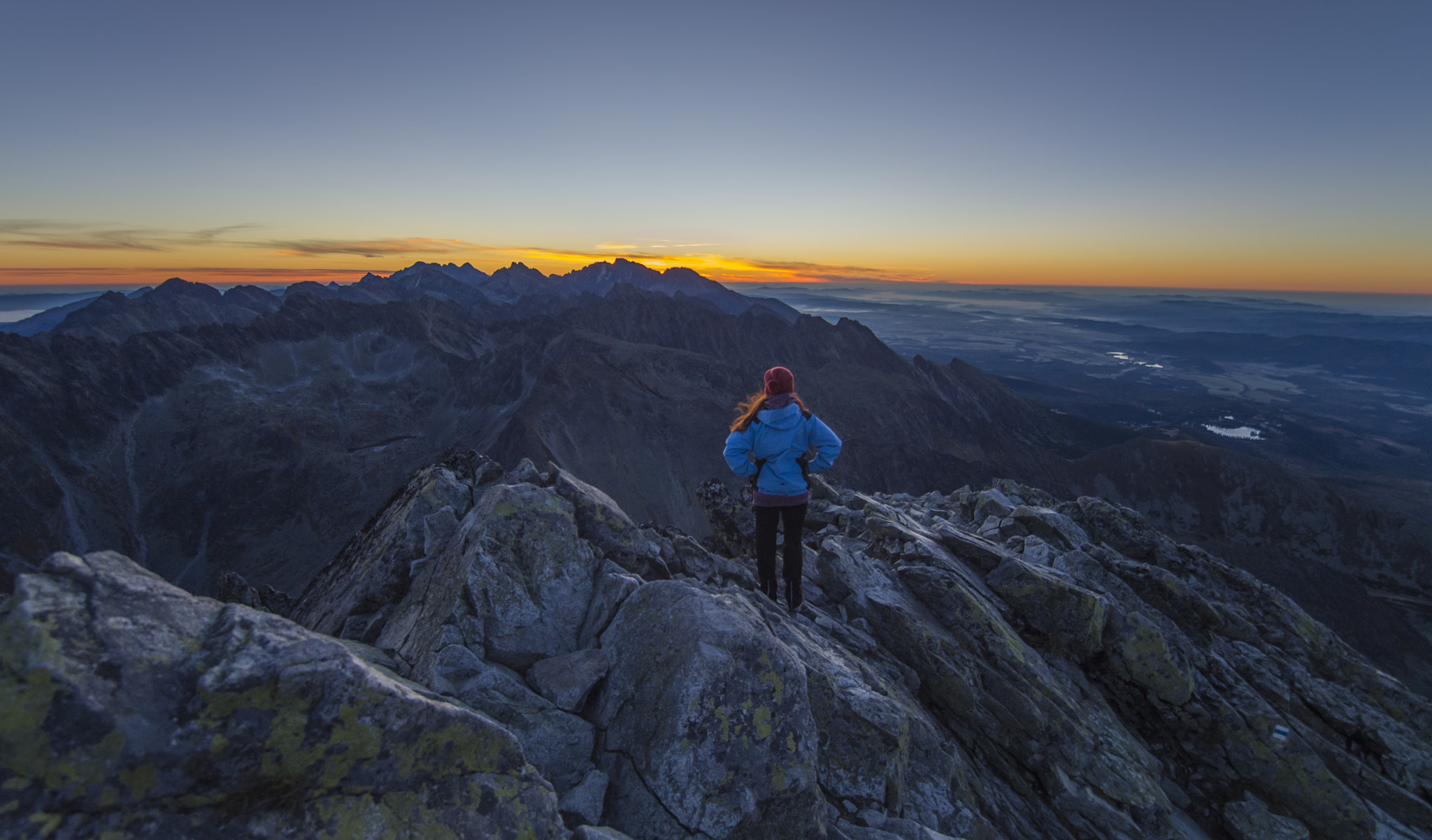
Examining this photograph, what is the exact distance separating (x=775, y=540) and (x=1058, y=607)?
333 inches

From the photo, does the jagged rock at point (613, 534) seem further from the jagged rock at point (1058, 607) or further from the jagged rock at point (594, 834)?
the jagged rock at point (1058, 607)

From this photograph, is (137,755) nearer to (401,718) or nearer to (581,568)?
(401,718)

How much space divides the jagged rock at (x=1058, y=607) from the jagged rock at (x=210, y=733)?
13.1 meters

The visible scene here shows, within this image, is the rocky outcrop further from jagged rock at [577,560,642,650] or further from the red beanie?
the red beanie

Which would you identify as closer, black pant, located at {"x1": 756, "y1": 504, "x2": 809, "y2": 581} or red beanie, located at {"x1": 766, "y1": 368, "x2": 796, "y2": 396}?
red beanie, located at {"x1": 766, "y1": 368, "x2": 796, "y2": 396}

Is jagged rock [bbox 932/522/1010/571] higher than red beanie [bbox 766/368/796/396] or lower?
lower

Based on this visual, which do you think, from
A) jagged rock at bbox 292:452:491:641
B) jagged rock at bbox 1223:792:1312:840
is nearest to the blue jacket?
jagged rock at bbox 292:452:491:641

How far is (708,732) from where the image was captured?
6598 millimetres

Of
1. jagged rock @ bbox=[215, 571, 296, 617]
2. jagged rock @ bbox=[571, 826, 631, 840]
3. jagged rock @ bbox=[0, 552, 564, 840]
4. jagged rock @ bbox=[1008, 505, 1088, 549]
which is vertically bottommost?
jagged rock @ bbox=[215, 571, 296, 617]

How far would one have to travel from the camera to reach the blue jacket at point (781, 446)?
399 inches

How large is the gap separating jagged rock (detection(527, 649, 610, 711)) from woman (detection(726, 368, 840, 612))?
397 cm

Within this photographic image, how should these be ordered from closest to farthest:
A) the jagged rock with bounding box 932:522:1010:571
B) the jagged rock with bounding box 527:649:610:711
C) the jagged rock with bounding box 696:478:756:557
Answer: the jagged rock with bounding box 527:649:610:711, the jagged rock with bounding box 932:522:1010:571, the jagged rock with bounding box 696:478:756:557

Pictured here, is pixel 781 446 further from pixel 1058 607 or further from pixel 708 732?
pixel 1058 607

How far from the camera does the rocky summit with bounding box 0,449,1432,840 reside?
13.5 feet
